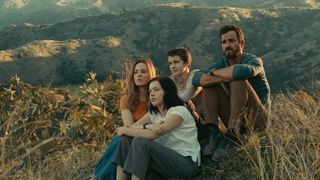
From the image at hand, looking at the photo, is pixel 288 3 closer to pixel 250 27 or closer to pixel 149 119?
pixel 250 27

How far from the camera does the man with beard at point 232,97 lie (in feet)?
13.6

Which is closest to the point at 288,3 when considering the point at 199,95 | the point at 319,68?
the point at 319,68

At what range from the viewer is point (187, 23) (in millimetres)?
101750

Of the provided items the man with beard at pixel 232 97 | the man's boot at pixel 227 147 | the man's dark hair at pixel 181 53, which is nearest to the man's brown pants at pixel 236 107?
the man with beard at pixel 232 97

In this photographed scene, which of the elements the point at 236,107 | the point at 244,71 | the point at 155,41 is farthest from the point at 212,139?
the point at 155,41

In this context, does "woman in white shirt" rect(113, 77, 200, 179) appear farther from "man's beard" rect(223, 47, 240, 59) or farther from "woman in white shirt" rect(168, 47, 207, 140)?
"man's beard" rect(223, 47, 240, 59)

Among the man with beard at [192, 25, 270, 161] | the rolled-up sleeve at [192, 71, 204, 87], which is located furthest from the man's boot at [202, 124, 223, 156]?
the rolled-up sleeve at [192, 71, 204, 87]

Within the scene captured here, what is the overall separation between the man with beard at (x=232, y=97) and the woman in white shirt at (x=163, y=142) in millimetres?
217

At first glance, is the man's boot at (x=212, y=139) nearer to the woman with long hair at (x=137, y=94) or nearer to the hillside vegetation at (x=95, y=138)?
the hillside vegetation at (x=95, y=138)

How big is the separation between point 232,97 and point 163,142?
78 cm

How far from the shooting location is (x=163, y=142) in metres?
4.32

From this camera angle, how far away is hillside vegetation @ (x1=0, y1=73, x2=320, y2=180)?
3426mm

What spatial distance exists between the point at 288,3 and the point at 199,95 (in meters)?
162

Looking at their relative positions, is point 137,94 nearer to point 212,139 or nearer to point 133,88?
point 133,88
